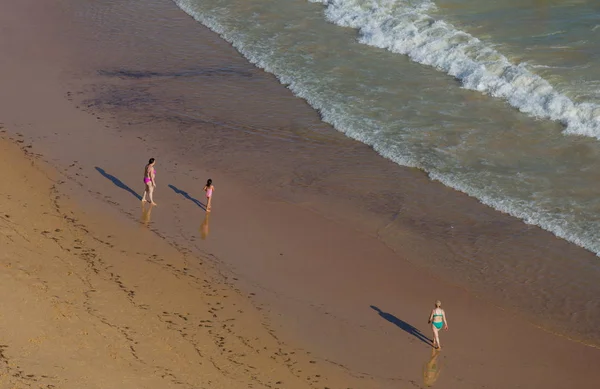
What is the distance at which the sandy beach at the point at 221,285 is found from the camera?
1277 centimetres

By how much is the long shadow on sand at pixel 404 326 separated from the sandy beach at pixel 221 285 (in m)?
0.03

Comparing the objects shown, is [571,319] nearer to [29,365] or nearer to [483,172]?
[483,172]

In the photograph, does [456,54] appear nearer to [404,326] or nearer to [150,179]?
[150,179]

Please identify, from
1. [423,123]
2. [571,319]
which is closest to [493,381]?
[571,319]

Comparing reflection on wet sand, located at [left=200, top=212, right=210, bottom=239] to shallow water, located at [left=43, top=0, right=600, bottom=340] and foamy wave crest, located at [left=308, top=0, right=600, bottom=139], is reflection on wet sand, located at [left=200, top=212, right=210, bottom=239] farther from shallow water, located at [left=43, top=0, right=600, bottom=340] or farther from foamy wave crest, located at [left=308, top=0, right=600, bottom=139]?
foamy wave crest, located at [left=308, top=0, right=600, bottom=139]

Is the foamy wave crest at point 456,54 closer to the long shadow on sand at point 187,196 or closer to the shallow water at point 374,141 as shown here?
the shallow water at point 374,141

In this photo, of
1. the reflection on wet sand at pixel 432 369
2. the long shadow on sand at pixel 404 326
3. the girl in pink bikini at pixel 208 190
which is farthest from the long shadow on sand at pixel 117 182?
the reflection on wet sand at pixel 432 369

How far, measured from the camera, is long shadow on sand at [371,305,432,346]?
13.7m

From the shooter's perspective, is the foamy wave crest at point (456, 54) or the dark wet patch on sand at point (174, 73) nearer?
the foamy wave crest at point (456, 54)

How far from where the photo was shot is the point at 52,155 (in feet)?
62.3

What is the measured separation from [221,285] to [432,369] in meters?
3.89

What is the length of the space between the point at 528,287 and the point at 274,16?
16914 millimetres

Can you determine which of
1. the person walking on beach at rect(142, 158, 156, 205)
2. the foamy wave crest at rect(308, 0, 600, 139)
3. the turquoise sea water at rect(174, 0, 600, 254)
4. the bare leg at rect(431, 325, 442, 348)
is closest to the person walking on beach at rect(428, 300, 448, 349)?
the bare leg at rect(431, 325, 442, 348)

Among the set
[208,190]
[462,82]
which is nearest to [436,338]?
[208,190]
